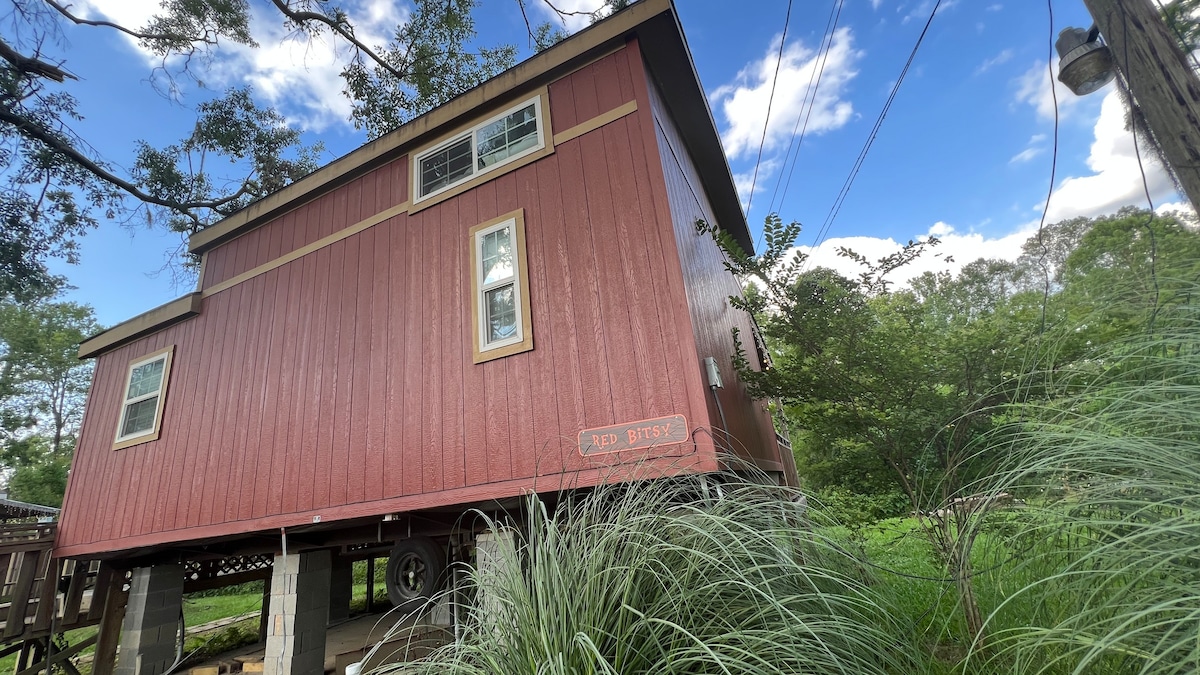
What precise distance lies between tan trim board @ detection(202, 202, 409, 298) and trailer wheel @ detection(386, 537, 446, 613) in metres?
3.30

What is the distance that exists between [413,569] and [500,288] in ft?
8.99

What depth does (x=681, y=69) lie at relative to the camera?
4.86 m

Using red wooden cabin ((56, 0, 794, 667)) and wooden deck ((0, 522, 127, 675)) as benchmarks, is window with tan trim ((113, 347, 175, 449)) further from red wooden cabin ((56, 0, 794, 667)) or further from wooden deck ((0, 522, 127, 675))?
wooden deck ((0, 522, 127, 675))

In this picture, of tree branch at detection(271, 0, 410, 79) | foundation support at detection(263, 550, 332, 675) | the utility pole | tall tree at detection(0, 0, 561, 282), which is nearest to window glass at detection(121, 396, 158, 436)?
foundation support at detection(263, 550, 332, 675)

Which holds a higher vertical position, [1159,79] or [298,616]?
Answer: [1159,79]

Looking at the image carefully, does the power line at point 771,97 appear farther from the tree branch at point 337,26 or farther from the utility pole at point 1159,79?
the tree branch at point 337,26

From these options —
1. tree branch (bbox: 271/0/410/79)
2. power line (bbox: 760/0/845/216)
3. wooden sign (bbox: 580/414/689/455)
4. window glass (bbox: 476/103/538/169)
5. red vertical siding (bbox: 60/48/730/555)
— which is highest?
tree branch (bbox: 271/0/410/79)

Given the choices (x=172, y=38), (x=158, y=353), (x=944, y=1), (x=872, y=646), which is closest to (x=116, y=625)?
(x=158, y=353)

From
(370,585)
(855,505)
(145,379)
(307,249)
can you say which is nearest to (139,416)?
(145,379)

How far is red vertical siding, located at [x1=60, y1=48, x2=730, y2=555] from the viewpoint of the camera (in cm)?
365

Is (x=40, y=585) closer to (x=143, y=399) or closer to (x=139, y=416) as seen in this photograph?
(x=139, y=416)

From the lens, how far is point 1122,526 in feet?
4.41

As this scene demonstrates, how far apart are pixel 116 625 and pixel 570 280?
7857mm

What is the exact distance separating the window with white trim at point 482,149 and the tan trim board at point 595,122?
20cm
